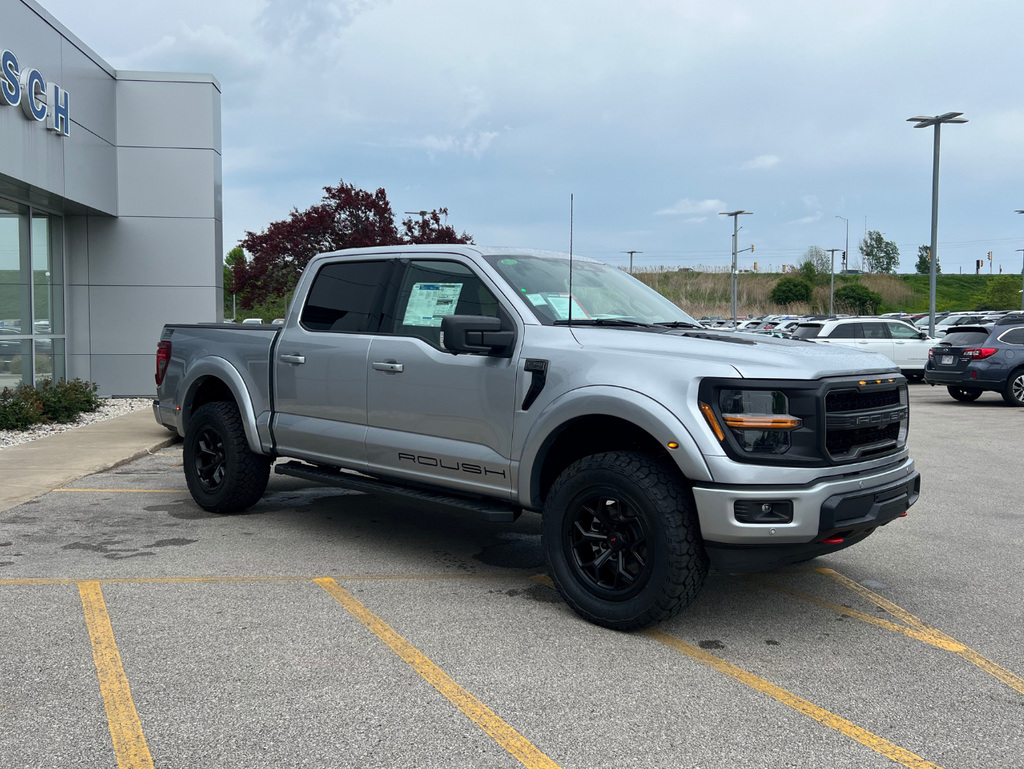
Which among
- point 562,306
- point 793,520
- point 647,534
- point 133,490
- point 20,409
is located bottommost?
point 133,490

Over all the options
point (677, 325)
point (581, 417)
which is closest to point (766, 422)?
point (581, 417)

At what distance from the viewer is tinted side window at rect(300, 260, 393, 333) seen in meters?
6.12

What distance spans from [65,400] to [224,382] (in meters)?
7.97

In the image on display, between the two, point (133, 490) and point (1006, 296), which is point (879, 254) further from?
point (133, 490)

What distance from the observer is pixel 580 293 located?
5.57 meters

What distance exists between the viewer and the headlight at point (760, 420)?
420cm

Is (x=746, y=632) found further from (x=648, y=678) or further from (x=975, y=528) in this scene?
(x=975, y=528)

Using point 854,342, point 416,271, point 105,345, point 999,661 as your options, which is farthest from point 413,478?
point 854,342

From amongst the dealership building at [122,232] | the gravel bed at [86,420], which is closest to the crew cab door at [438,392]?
the gravel bed at [86,420]

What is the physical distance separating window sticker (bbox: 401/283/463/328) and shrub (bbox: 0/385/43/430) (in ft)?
30.1

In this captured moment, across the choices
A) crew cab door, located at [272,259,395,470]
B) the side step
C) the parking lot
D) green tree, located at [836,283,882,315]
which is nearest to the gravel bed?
the parking lot

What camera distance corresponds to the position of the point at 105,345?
54.7ft

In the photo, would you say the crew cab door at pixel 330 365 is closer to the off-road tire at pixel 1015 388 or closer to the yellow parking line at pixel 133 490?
the yellow parking line at pixel 133 490

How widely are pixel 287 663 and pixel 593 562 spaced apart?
5.19 ft
